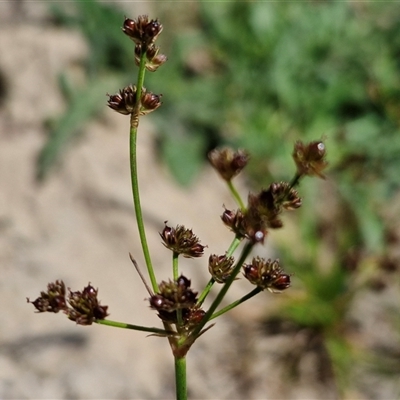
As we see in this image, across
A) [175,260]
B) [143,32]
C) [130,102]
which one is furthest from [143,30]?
[175,260]

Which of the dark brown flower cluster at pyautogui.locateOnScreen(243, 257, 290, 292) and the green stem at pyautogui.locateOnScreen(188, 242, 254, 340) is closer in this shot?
the green stem at pyautogui.locateOnScreen(188, 242, 254, 340)

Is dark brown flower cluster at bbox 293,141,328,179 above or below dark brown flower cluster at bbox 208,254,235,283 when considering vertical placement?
above

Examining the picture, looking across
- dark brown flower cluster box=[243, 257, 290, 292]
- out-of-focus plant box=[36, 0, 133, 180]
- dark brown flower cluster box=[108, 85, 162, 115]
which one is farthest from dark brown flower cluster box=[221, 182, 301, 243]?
out-of-focus plant box=[36, 0, 133, 180]

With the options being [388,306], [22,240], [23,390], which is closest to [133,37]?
[23,390]

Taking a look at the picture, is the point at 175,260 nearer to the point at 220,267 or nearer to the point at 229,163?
the point at 220,267

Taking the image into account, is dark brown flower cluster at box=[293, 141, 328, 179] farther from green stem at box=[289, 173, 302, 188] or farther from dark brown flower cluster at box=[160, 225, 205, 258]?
dark brown flower cluster at box=[160, 225, 205, 258]

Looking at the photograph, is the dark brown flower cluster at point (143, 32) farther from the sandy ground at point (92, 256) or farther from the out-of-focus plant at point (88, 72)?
the out-of-focus plant at point (88, 72)
